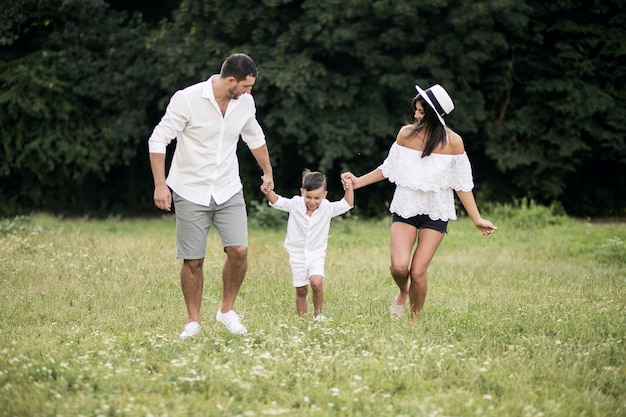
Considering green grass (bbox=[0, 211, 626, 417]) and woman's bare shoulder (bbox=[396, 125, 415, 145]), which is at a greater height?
woman's bare shoulder (bbox=[396, 125, 415, 145])

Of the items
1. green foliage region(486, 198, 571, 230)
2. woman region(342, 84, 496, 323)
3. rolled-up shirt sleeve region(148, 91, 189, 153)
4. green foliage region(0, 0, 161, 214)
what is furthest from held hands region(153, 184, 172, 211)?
green foliage region(0, 0, 161, 214)

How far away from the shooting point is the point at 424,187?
7.13 meters

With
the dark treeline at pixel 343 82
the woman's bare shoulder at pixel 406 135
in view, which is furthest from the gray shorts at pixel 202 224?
the dark treeline at pixel 343 82

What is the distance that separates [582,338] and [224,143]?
358 cm

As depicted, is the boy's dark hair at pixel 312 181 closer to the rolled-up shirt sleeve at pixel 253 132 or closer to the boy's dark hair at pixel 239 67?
the rolled-up shirt sleeve at pixel 253 132

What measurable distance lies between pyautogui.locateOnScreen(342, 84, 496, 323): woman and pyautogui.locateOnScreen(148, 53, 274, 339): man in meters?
1.33

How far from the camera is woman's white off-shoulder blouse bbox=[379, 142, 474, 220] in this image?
718 cm

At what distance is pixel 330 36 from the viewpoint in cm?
1898

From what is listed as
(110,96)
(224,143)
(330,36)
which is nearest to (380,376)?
(224,143)

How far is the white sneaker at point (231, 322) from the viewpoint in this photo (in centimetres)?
680

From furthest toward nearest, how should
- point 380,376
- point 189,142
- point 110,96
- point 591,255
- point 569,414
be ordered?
point 110,96 → point 591,255 → point 189,142 → point 380,376 → point 569,414

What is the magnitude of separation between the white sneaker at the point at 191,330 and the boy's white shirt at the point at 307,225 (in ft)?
4.01

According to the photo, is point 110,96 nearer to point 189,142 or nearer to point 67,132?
point 67,132

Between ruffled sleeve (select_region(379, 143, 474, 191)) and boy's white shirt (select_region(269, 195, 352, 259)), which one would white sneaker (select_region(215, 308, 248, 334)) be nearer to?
boy's white shirt (select_region(269, 195, 352, 259))
